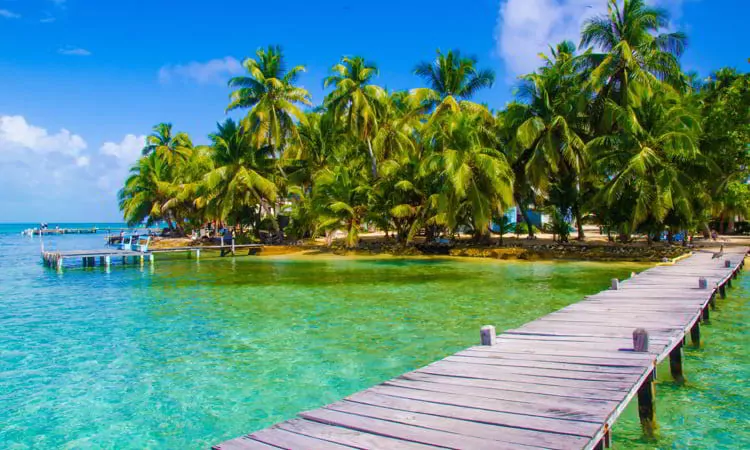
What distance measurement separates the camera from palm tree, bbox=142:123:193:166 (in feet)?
157

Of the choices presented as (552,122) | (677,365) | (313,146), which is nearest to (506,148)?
(552,122)

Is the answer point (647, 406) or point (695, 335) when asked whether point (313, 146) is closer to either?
point (695, 335)

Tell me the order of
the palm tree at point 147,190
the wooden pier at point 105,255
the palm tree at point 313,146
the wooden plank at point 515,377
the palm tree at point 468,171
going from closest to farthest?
1. the wooden plank at point 515,377
2. the palm tree at point 468,171
3. the wooden pier at point 105,255
4. the palm tree at point 313,146
5. the palm tree at point 147,190

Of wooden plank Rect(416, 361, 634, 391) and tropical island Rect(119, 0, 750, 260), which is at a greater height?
tropical island Rect(119, 0, 750, 260)

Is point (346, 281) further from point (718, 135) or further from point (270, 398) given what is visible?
point (718, 135)

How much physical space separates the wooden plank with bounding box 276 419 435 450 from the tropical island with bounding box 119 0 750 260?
807 inches

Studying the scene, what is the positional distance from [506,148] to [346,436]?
969 inches

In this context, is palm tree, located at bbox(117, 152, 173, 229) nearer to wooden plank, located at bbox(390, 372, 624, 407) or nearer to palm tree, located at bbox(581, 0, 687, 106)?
palm tree, located at bbox(581, 0, 687, 106)

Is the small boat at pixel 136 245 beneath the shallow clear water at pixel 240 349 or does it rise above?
above

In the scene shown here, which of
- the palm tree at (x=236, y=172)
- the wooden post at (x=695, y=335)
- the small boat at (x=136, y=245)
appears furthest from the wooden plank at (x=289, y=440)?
the palm tree at (x=236, y=172)

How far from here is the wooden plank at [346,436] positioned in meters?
3.42

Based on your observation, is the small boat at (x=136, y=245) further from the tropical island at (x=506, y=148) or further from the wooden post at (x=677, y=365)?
the wooden post at (x=677, y=365)

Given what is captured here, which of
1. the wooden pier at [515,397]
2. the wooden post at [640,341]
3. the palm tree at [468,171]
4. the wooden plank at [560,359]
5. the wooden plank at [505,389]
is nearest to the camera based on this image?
the wooden pier at [515,397]

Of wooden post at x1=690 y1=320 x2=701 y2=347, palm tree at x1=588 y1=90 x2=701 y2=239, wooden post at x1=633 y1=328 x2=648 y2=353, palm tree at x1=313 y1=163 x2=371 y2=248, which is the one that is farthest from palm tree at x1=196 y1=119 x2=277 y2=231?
wooden post at x1=633 y1=328 x2=648 y2=353
